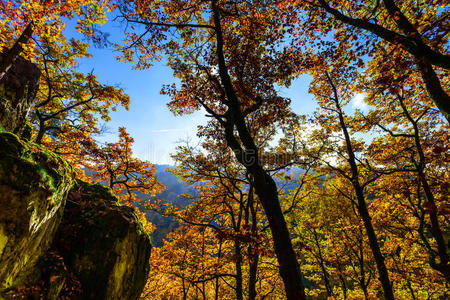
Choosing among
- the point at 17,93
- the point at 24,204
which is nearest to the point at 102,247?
the point at 24,204

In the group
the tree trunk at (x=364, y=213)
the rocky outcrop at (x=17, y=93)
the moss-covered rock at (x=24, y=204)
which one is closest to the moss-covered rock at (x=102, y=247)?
the moss-covered rock at (x=24, y=204)

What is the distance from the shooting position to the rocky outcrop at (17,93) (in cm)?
626

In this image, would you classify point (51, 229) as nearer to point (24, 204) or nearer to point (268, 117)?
point (24, 204)

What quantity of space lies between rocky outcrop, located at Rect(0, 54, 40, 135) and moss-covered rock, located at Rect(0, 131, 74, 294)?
3.44 meters

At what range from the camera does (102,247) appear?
5.59m

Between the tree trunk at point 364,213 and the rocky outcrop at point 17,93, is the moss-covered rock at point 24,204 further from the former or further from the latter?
the tree trunk at point 364,213

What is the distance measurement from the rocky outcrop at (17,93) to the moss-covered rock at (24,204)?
3.44 metres

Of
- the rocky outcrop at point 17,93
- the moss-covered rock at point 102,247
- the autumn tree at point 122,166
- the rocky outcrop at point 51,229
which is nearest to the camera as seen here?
the rocky outcrop at point 51,229

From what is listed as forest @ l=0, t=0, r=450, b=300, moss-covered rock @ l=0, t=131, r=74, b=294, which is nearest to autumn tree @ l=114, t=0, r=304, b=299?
forest @ l=0, t=0, r=450, b=300

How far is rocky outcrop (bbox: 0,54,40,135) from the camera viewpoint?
20.5 ft

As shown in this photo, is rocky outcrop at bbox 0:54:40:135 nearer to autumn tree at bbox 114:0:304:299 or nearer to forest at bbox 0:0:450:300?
forest at bbox 0:0:450:300

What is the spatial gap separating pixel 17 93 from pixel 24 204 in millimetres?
6404

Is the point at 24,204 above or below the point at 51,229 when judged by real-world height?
above

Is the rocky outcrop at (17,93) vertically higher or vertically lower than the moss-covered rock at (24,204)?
higher
